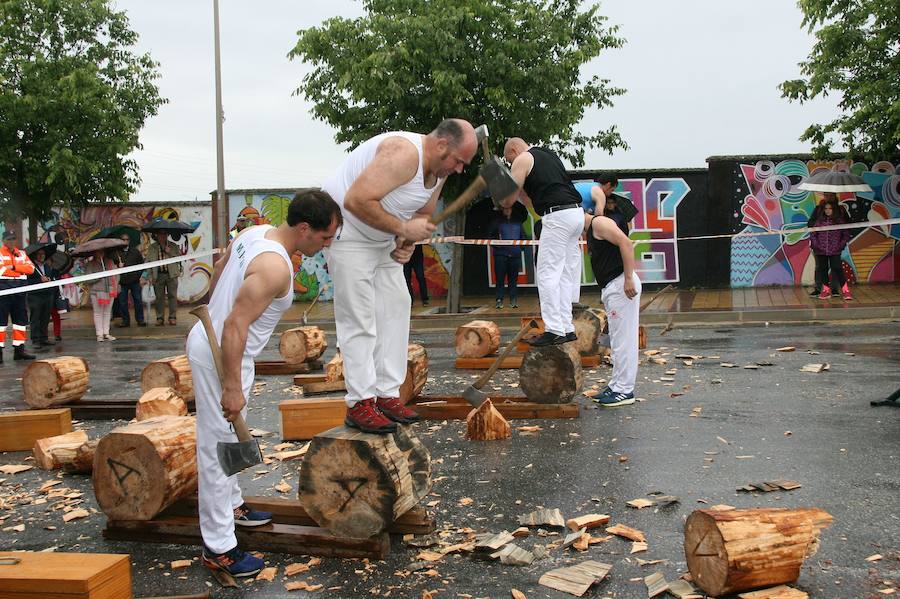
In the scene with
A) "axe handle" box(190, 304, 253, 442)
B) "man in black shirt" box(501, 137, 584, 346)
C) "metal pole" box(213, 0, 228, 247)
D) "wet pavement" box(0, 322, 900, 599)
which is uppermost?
"metal pole" box(213, 0, 228, 247)

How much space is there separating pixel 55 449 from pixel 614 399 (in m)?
4.53

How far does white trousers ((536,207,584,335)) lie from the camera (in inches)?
299

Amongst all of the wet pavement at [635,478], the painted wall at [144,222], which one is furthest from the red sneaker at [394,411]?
the painted wall at [144,222]

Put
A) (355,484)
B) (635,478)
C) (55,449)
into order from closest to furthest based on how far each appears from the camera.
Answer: (355,484)
(635,478)
(55,449)

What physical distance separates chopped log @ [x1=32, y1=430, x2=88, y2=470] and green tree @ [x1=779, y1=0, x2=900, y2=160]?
15.6 meters

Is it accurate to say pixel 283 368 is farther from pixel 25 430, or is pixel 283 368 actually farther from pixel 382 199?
pixel 382 199

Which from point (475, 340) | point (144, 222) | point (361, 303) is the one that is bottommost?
point (475, 340)

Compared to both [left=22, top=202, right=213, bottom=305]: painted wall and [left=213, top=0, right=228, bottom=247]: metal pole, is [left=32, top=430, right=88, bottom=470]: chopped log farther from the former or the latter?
[left=22, top=202, right=213, bottom=305]: painted wall

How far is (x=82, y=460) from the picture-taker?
618cm

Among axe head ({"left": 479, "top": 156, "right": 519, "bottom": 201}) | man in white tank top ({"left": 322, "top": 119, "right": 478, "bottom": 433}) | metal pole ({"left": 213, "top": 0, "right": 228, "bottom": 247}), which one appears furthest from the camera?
metal pole ({"left": 213, "top": 0, "right": 228, "bottom": 247})

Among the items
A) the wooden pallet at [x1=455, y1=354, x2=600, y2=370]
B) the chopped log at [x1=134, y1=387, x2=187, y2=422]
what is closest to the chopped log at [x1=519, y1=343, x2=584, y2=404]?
the wooden pallet at [x1=455, y1=354, x2=600, y2=370]

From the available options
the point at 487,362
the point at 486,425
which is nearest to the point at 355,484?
the point at 486,425

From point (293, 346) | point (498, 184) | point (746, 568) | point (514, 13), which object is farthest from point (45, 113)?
point (746, 568)

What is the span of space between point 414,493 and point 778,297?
14.7m
